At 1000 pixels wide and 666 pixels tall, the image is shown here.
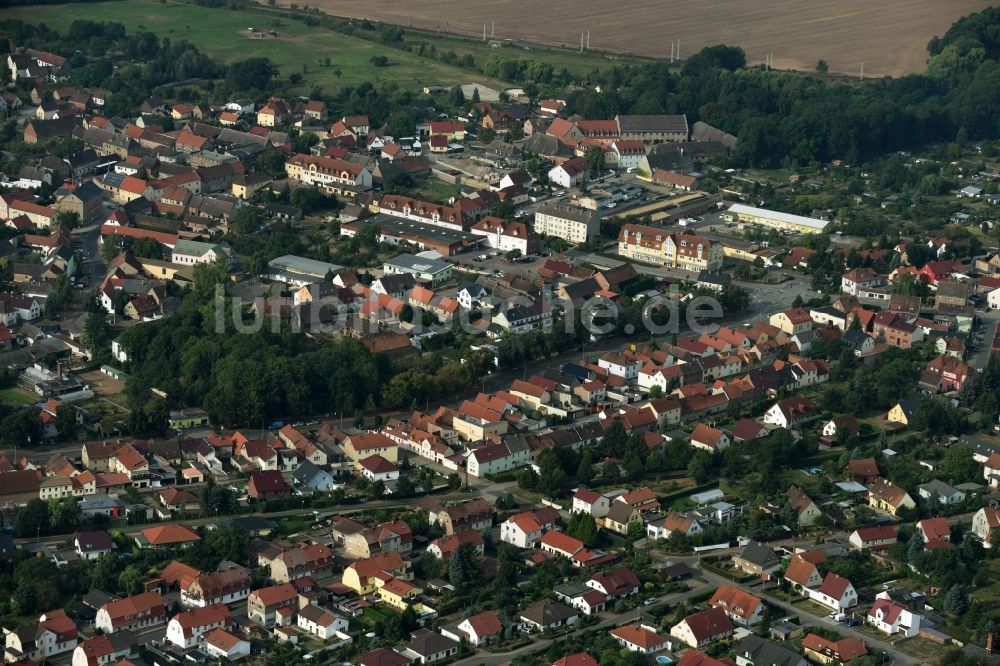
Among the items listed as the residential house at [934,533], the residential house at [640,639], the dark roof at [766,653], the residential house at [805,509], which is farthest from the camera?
the residential house at [805,509]

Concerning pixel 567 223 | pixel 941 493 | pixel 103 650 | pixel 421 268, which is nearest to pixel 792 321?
pixel 567 223

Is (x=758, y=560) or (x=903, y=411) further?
(x=903, y=411)

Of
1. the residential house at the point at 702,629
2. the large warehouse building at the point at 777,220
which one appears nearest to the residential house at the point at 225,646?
the residential house at the point at 702,629

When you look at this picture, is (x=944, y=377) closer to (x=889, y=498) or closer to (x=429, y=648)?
(x=889, y=498)

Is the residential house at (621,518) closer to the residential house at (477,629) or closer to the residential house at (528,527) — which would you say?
the residential house at (528,527)

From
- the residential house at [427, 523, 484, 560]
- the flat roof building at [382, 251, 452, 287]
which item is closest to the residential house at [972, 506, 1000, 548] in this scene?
the residential house at [427, 523, 484, 560]

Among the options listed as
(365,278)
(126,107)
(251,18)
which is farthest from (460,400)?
(251,18)
